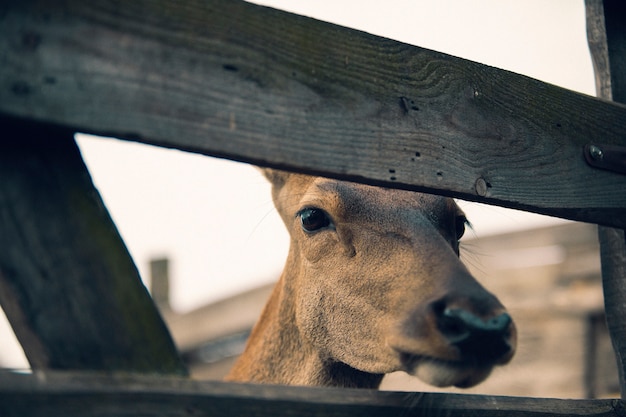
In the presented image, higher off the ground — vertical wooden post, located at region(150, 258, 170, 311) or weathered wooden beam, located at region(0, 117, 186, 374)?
vertical wooden post, located at region(150, 258, 170, 311)

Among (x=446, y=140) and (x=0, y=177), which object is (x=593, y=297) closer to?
(x=446, y=140)

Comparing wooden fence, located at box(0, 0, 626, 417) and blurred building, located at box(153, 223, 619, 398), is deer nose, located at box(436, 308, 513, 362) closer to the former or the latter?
wooden fence, located at box(0, 0, 626, 417)

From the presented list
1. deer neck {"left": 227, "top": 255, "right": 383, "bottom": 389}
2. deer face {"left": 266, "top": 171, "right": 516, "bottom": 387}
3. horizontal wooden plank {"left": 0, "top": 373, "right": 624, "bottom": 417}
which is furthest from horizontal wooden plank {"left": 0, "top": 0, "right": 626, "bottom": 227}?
deer neck {"left": 227, "top": 255, "right": 383, "bottom": 389}

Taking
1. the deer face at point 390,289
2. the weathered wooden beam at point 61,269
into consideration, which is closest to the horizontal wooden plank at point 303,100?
the weathered wooden beam at point 61,269

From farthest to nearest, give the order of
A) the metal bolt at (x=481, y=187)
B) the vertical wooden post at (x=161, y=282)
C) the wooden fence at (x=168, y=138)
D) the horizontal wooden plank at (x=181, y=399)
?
the vertical wooden post at (x=161, y=282), the metal bolt at (x=481, y=187), the wooden fence at (x=168, y=138), the horizontal wooden plank at (x=181, y=399)

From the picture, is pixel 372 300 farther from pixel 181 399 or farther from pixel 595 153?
pixel 181 399

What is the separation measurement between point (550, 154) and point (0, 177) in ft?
5.38

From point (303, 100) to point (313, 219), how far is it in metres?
1.34

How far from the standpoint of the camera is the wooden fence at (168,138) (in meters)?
1.55

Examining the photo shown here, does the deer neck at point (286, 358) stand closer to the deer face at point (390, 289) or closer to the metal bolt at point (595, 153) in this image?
the deer face at point (390, 289)

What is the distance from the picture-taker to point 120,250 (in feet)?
5.54

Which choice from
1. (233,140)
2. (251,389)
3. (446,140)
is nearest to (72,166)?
(233,140)

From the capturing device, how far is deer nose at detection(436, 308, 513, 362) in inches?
86.4

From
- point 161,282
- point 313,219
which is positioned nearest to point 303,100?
point 313,219
